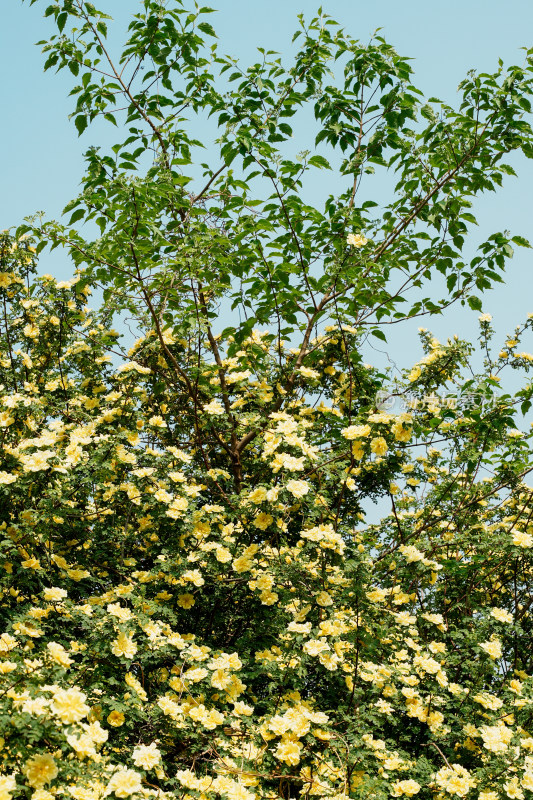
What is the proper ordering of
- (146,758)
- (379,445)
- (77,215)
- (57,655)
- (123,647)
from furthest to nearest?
(77,215), (379,445), (123,647), (146,758), (57,655)

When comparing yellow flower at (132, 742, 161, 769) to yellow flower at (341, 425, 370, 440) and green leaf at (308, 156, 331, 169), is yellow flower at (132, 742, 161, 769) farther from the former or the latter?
green leaf at (308, 156, 331, 169)

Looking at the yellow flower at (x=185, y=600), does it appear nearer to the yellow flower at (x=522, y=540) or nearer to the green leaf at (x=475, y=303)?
the yellow flower at (x=522, y=540)

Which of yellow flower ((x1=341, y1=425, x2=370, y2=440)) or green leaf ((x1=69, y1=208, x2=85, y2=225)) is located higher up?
green leaf ((x1=69, y1=208, x2=85, y2=225))

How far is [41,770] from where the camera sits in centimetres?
186

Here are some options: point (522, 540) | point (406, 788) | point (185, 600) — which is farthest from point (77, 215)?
point (406, 788)

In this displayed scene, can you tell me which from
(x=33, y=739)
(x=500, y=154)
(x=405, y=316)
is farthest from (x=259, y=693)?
(x=500, y=154)

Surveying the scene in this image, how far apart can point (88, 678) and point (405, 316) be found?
2717 millimetres

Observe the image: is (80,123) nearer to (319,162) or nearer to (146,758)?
(319,162)

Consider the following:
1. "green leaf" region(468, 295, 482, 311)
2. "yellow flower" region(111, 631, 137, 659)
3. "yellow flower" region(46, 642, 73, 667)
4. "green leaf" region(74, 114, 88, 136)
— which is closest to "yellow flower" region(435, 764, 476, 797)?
"yellow flower" region(111, 631, 137, 659)

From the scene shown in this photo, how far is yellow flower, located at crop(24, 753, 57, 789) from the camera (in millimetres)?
1856

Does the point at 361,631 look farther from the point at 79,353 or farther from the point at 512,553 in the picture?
the point at 79,353

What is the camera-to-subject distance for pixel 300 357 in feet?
13.8

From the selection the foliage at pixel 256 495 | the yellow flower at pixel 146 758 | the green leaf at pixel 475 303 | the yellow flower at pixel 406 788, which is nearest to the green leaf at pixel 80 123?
the foliage at pixel 256 495

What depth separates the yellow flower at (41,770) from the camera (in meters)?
1.86
